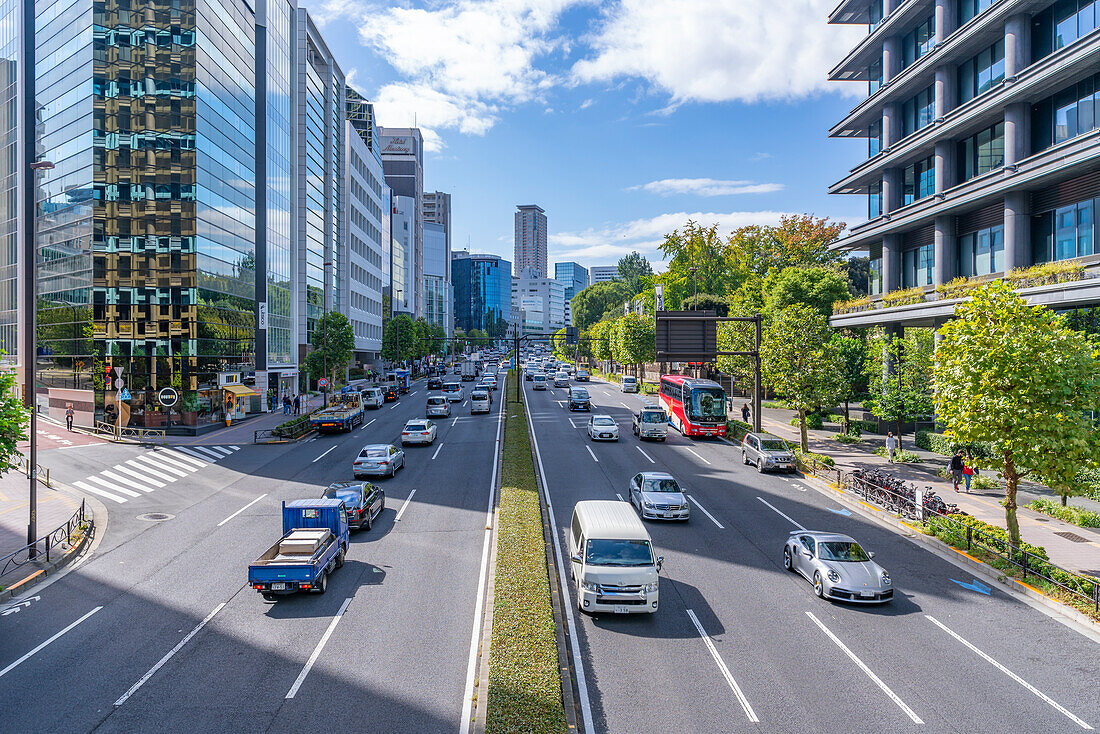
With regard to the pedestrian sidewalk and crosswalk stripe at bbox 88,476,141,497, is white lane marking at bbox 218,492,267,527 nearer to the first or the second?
crosswalk stripe at bbox 88,476,141,497

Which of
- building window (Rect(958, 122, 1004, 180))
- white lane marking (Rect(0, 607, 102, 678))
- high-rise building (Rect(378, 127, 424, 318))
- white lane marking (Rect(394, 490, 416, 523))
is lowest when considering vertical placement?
white lane marking (Rect(0, 607, 102, 678))

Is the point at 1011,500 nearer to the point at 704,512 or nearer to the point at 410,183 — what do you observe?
the point at 704,512

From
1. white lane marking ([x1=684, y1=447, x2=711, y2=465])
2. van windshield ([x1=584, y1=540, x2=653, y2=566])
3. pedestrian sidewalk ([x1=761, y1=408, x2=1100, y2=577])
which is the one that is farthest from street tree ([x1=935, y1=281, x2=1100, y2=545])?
white lane marking ([x1=684, y1=447, x2=711, y2=465])

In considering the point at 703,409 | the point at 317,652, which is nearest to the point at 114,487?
the point at 317,652

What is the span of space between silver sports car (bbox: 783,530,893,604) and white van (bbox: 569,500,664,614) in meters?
4.66

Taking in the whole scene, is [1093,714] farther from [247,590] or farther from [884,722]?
[247,590]

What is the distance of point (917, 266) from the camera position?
4709 centimetres

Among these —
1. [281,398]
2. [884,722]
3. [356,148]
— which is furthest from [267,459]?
[356,148]

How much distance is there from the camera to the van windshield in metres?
15.3

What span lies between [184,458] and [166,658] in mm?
28252

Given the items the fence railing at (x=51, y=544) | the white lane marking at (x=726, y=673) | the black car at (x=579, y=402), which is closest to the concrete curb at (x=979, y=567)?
the white lane marking at (x=726, y=673)

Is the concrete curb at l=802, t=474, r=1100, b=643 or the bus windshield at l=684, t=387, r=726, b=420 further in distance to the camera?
the bus windshield at l=684, t=387, r=726, b=420

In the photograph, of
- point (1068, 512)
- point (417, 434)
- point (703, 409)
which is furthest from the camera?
point (703, 409)

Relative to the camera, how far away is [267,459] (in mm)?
37031
